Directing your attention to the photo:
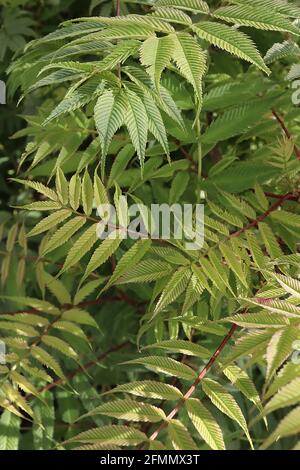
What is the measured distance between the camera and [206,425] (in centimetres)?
73

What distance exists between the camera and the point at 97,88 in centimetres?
76

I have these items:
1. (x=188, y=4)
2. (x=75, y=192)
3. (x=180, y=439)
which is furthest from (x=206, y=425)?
(x=188, y=4)

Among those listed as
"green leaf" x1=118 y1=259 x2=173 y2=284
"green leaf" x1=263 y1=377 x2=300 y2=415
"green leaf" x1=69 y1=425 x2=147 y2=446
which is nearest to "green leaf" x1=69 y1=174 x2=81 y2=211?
"green leaf" x1=118 y1=259 x2=173 y2=284

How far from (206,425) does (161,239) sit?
0.28 m

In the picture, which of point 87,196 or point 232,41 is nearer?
point 232,41

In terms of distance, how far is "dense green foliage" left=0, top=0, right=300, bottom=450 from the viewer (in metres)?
0.71

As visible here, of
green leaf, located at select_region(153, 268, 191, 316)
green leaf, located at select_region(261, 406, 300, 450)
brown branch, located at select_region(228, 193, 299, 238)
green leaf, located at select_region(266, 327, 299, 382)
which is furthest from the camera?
brown branch, located at select_region(228, 193, 299, 238)

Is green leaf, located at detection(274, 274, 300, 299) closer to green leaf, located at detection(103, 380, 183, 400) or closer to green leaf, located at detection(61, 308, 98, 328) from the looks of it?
green leaf, located at detection(103, 380, 183, 400)

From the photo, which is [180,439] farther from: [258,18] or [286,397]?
[258,18]

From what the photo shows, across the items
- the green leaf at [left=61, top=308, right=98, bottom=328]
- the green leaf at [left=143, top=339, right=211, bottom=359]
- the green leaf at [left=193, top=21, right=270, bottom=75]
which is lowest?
the green leaf at [left=61, top=308, right=98, bottom=328]

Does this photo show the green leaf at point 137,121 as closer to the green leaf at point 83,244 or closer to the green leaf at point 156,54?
the green leaf at point 156,54

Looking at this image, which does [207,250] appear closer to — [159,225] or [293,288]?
[159,225]
